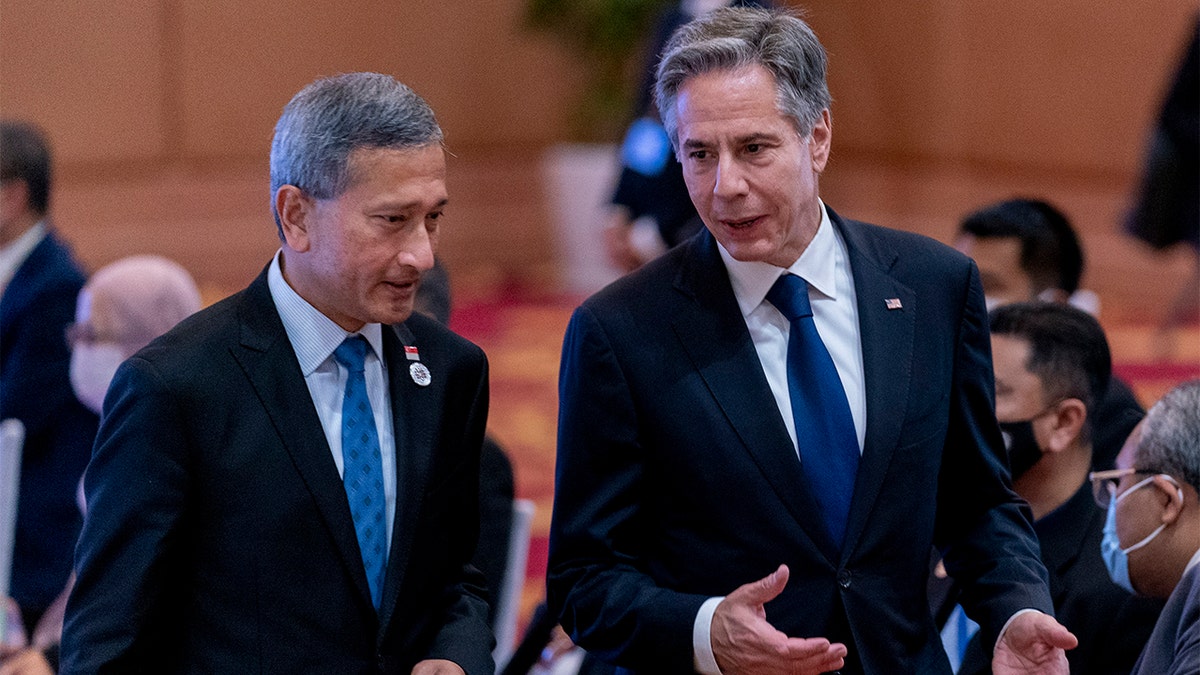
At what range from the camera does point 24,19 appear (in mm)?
8211

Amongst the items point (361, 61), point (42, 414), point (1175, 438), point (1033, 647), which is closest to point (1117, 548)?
point (1175, 438)

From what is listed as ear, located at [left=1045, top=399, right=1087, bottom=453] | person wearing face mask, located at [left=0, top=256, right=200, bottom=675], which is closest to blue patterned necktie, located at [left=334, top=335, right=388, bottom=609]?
ear, located at [left=1045, top=399, right=1087, bottom=453]

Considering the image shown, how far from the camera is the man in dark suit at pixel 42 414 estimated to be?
13.2ft

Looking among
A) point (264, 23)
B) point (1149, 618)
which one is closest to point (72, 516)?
point (1149, 618)

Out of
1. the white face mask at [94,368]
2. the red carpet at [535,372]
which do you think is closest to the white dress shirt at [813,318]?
the white face mask at [94,368]

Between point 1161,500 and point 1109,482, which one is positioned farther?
point 1109,482

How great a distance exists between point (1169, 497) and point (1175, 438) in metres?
0.10

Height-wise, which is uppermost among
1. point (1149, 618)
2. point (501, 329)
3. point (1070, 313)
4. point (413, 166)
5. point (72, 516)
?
point (413, 166)

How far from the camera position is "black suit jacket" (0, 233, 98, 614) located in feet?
13.2

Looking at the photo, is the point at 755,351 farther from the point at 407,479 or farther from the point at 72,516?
the point at 72,516

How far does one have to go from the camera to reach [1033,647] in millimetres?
2283

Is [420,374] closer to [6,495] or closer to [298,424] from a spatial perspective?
[298,424]

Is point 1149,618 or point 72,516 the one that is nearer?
point 1149,618

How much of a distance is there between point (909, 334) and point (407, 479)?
0.83 meters
